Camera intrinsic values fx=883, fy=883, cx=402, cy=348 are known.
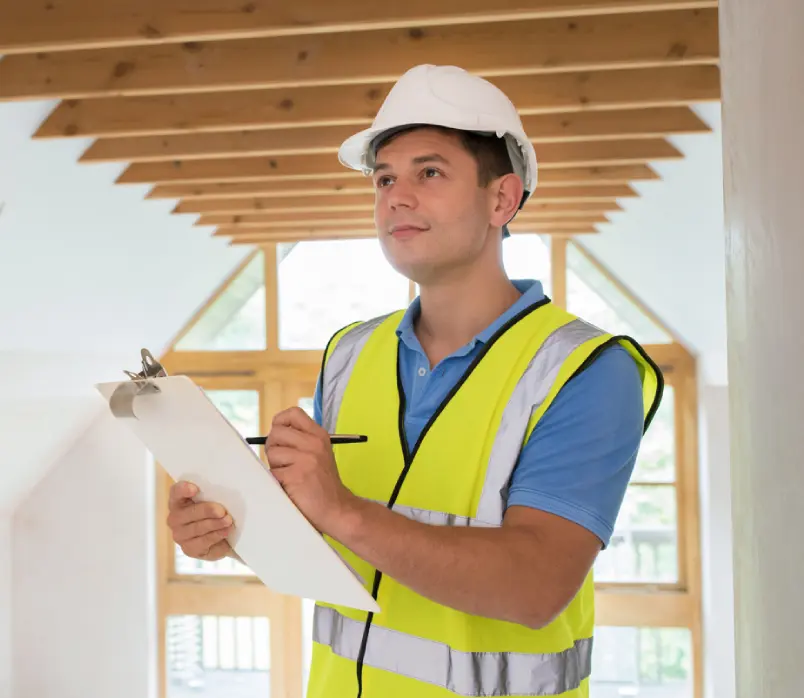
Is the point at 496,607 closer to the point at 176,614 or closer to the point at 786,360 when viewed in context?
the point at 786,360

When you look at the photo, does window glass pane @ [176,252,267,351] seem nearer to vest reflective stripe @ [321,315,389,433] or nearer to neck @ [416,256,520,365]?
vest reflective stripe @ [321,315,389,433]

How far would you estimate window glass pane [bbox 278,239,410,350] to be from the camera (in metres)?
6.77

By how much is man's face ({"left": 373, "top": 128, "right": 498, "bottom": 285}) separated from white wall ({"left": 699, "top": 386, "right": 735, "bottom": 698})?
16.5ft

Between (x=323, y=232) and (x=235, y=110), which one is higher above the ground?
(x=323, y=232)

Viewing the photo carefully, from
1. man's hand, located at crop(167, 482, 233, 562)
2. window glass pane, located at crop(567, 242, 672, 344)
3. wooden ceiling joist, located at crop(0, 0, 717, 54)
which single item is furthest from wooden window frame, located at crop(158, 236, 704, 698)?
man's hand, located at crop(167, 482, 233, 562)

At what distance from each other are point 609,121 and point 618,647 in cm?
450

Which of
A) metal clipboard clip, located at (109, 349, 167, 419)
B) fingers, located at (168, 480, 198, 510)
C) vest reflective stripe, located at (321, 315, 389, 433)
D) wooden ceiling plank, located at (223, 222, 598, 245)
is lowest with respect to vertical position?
fingers, located at (168, 480, 198, 510)

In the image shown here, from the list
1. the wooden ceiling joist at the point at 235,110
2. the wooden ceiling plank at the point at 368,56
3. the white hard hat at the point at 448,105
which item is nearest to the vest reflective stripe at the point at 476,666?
the white hard hat at the point at 448,105

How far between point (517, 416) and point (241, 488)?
16.0 inches

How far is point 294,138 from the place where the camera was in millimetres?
3744

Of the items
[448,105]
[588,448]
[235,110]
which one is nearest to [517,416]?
[588,448]

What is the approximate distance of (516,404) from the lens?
4.21 feet

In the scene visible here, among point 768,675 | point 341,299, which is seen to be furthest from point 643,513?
point 768,675

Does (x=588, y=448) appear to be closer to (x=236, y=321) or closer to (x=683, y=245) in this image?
(x=683, y=245)
